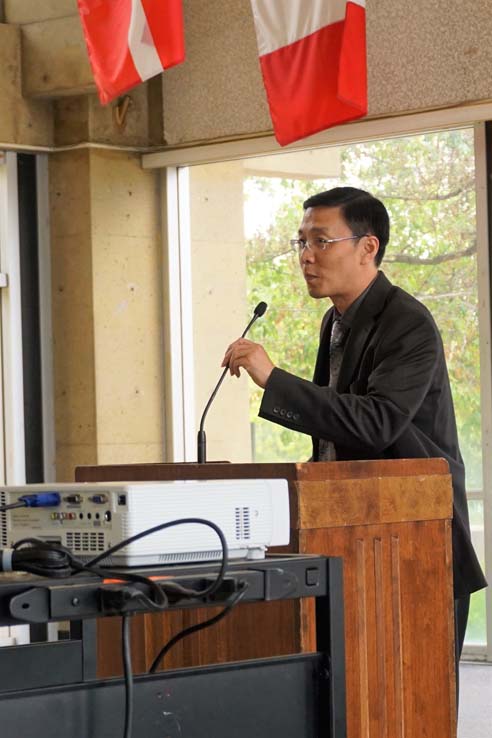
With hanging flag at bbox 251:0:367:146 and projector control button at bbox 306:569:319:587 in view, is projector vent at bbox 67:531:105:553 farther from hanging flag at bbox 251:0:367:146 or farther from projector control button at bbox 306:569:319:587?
hanging flag at bbox 251:0:367:146

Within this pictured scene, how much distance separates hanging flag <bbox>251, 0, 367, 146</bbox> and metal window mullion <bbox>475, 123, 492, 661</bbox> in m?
0.81

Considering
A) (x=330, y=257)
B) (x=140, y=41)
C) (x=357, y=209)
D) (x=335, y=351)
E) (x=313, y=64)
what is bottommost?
(x=335, y=351)

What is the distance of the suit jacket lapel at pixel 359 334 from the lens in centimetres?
284

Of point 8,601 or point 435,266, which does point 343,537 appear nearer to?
point 8,601

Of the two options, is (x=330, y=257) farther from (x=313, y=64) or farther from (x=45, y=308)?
(x=45, y=308)

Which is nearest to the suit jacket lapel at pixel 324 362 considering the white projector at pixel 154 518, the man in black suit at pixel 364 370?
the man in black suit at pixel 364 370

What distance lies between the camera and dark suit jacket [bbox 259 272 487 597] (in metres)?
2.58

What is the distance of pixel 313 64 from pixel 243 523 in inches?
118

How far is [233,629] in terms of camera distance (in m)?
2.33

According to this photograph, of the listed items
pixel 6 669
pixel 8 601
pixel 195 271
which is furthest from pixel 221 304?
pixel 8 601

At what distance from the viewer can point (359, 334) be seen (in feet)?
9.36

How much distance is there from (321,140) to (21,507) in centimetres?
361

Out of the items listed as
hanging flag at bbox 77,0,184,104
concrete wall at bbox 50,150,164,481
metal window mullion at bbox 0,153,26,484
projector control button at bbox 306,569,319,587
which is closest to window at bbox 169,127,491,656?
concrete wall at bbox 50,150,164,481

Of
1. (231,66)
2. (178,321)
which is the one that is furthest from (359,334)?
(178,321)
